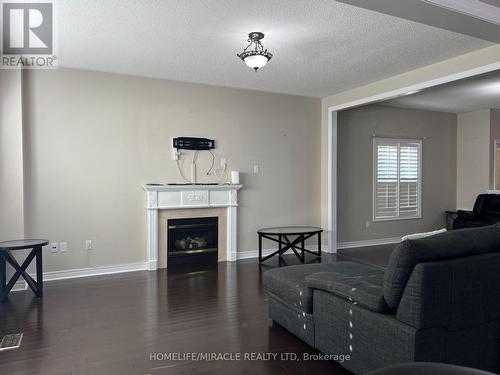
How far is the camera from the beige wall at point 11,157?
4.25m

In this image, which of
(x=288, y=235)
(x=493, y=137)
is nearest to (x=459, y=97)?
(x=493, y=137)

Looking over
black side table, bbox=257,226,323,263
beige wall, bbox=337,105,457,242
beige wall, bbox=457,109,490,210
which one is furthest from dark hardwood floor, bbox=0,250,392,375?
beige wall, bbox=457,109,490,210

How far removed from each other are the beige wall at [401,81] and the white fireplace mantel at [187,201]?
1.74m

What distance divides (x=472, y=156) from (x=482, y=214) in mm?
1561

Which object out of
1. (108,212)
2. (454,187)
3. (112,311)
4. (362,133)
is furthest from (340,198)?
(112,311)

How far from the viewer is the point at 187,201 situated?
548 cm

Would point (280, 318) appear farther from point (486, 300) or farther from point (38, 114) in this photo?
point (38, 114)

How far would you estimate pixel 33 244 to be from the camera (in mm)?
3914

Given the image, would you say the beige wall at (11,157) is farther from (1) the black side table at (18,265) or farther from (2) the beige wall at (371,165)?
(2) the beige wall at (371,165)

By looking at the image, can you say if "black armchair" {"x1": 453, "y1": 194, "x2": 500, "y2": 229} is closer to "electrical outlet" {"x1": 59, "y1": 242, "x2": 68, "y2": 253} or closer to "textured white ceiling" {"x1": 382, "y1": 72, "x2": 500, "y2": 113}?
"textured white ceiling" {"x1": 382, "y1": 72, "x2": 500, "y2": 113}

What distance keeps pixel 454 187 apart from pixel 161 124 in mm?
6449

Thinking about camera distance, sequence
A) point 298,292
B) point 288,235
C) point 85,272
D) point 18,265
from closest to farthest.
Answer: point 298,292 → point 18,265 → point 85,272 → point 288,235

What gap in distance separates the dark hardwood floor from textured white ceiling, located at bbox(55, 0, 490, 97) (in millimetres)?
2746

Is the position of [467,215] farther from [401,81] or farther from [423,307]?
[423,307]
